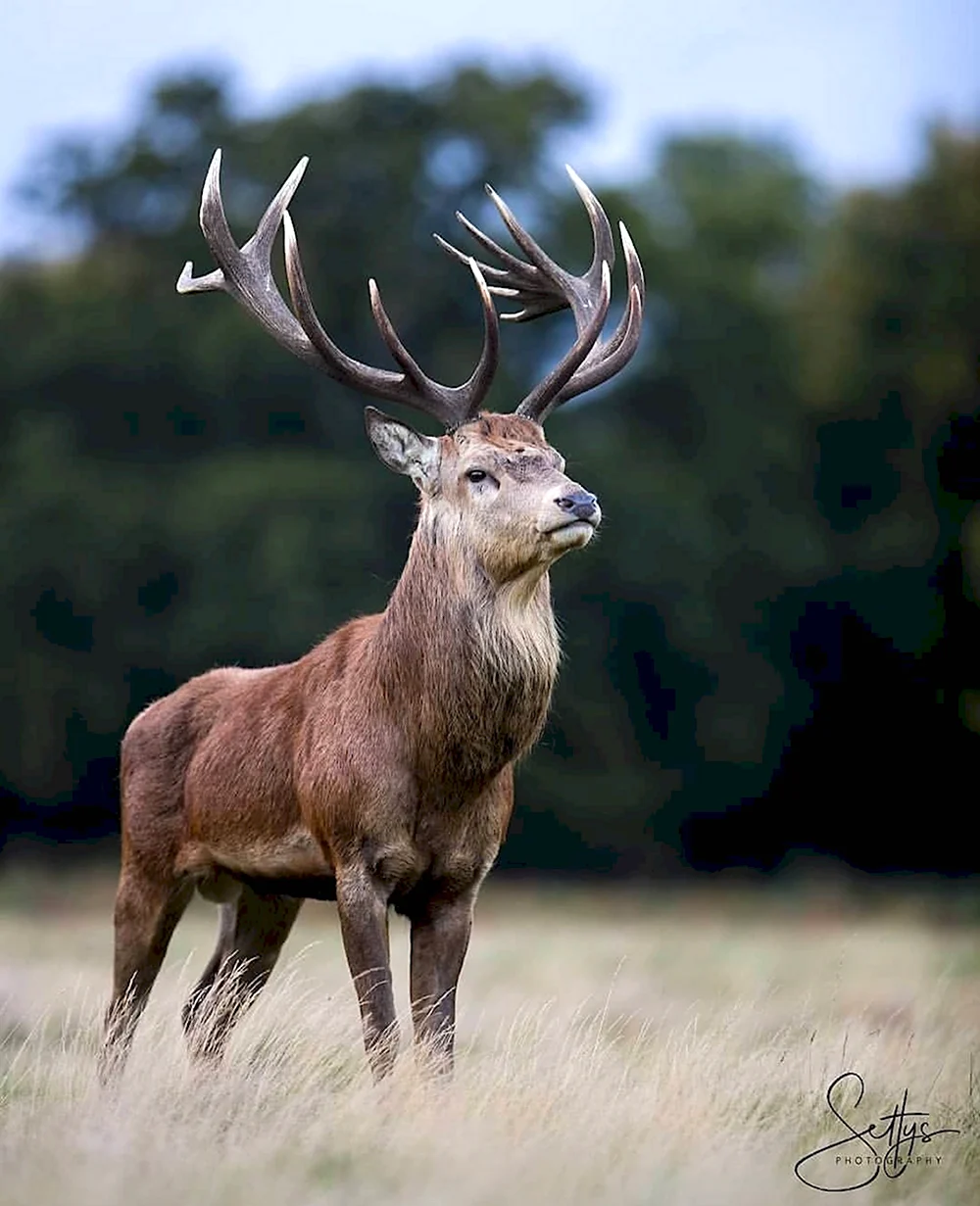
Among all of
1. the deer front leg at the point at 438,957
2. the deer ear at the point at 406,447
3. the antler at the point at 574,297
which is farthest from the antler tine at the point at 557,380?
the deer front leg at the point at 438,957

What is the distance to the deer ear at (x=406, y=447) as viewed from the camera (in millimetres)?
6797

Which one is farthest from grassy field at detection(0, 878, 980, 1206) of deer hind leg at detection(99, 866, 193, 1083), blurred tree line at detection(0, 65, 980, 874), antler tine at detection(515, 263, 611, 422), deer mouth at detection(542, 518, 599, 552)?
blurred tree line at detection(0, 65, 980, 874)

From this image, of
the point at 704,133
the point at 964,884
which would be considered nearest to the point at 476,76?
the point at 964,884

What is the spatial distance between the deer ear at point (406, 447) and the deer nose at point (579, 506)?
0.60 meters

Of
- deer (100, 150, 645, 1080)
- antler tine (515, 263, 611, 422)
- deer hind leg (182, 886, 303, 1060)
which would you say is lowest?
deer hind leg (182, 886, 303, 1060)

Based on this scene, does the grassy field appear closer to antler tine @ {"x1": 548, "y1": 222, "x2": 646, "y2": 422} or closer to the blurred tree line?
antler tine @ {"x1": 548, "y1": 222, "x2": 646, "y2": 422}

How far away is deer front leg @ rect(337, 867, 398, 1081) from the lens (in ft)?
20.8

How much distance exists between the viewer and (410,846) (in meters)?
6.41

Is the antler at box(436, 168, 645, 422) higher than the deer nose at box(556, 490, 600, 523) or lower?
higher

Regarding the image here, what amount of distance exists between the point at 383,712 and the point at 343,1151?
163 cm

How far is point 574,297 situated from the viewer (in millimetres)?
7516

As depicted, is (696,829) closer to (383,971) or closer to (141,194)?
(141,194)

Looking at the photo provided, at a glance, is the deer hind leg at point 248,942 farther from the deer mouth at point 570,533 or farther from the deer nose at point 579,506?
the deer nose at point 579,506

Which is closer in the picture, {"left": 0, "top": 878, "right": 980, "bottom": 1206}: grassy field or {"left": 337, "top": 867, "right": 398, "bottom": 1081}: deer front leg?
{"left": 0, "top": 878, "right": 980, "bottom": 1206}: grassy field
